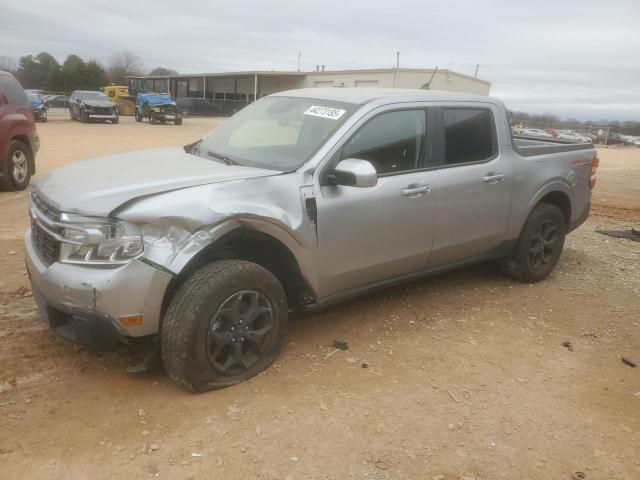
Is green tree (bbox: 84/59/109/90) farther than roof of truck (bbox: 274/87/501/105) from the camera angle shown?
Yes

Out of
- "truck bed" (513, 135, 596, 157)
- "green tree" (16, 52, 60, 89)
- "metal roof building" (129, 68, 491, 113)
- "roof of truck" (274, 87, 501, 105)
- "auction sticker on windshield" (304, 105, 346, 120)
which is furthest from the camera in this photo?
"green tree" (16, 52, 60, 89)

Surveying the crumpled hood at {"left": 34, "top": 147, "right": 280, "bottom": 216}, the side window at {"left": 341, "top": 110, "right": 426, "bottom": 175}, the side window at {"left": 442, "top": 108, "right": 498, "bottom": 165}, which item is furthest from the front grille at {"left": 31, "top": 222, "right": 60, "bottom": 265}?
the side window at {"left": 442, "top": 108, "right": 498, "bottom": 165}

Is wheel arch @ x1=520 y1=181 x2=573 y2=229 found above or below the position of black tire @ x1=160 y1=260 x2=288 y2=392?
above

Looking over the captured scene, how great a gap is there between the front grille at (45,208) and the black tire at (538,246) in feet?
12.8

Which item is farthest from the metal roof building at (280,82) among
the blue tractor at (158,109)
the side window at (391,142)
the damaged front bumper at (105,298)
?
the damaged front bumper at (105,298)

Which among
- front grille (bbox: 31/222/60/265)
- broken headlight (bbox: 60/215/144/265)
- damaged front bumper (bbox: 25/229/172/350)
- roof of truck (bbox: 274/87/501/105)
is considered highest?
roof of truck (bbox: 274/87/501/105)

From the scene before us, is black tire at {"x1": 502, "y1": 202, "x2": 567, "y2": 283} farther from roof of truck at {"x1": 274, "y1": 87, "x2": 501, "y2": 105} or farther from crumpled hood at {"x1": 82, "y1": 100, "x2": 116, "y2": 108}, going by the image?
crumpled hood at {"x1": 82, "y1": 100, "x2": 116, "y2": 108}

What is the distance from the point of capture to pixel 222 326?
317 centimetres

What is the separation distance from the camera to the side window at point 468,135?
14.2ft

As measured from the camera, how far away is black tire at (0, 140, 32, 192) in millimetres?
8312

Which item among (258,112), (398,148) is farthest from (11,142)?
(398,148)

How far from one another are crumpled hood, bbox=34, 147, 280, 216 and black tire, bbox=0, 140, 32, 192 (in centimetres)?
537

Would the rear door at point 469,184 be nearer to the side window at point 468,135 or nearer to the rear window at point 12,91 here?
the side window at point 468,135

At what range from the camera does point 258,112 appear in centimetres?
448
